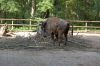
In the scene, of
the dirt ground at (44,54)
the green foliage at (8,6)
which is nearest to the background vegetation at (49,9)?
the green foliage at (8,6)

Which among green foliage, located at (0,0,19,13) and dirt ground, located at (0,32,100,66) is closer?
dirt ground, located at (0,32,100,66)

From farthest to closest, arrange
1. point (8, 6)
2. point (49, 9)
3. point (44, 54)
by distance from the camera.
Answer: point (49, 9) → point (8, 6) → point (44, 54)

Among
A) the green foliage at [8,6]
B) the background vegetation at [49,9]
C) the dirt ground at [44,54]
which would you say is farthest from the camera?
the background vegetation at [49,9]

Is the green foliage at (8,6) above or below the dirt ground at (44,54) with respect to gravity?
above

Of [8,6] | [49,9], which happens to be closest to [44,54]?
[8,6]

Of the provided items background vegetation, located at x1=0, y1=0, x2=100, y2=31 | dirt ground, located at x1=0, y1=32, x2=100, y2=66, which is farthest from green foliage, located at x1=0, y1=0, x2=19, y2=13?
dirt ground, located at x1=0, y1=32, x2=100, y2=66

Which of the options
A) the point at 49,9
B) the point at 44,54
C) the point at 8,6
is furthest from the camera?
the point at 49,9

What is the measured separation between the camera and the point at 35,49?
42.2 ft

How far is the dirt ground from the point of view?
9.68 meters

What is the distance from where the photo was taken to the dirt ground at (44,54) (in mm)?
9684

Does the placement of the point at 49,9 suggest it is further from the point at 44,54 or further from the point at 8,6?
the point at 44,54

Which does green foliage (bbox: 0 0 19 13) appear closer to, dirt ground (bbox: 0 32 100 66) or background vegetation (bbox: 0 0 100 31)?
A: background vegetation (bbox: 0 0 100 31)

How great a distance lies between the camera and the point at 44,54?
38.2 feet

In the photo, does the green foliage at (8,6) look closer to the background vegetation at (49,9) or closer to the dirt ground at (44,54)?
the background vegetation at (49,9)
